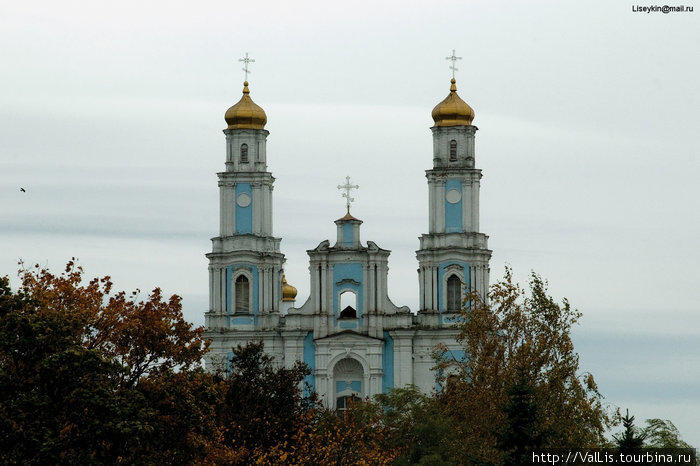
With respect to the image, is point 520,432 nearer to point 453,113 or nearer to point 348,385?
point 348,385

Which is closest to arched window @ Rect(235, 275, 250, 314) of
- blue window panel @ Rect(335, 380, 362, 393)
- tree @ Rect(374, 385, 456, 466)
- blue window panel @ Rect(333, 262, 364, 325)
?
blue window panel @ Rect(333, 262, 364, 325)

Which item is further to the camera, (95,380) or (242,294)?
(242,294)

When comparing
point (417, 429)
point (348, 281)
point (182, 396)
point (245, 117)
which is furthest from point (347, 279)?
point (182, 396)

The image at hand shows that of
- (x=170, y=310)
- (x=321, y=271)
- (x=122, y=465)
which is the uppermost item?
(x=321, y=271)

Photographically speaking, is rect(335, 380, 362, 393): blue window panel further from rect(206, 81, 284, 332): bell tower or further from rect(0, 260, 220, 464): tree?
rect(0, 260, 220, 464): tree

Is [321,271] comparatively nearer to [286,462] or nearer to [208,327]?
[208,327]

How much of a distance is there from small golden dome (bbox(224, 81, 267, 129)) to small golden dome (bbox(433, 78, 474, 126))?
8.25m

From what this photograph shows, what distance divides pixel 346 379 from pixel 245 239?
317 inches

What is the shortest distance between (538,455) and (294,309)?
41190mm

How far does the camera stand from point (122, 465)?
42312 millimetres

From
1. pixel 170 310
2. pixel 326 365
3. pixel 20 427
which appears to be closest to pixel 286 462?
pixel 170 310

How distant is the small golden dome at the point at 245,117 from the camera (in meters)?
84.4

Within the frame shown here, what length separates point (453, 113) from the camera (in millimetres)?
82875

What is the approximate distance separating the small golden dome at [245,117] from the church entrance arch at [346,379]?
11.8m
